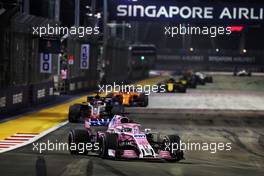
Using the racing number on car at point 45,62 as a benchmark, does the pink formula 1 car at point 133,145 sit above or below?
below

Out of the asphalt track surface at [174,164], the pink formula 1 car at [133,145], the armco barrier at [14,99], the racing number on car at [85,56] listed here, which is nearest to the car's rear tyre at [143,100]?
the armco barrier at [14,99]

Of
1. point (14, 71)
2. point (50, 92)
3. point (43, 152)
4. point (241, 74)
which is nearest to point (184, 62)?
point (241, 74)

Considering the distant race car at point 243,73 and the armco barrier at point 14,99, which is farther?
the distant race car at point 243,73

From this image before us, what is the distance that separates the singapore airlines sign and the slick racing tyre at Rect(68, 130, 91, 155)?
27283 mm

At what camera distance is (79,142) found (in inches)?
572

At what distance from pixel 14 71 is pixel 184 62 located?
71.6 metres

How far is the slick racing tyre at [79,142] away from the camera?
14492 millimetres

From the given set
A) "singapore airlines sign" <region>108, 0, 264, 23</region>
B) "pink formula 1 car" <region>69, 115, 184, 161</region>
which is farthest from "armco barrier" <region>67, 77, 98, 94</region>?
"pink formula 1 car" <region>69, 115, 184, 161</region>

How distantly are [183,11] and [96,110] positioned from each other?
2242 centimetres

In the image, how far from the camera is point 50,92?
35562 millimetres

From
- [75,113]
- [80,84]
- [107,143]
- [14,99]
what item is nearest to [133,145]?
[107,143]

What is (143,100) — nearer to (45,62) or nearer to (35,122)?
(45,62)

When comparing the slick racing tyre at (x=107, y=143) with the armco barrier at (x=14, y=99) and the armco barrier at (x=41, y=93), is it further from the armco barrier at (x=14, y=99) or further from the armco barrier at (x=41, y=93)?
the armco barrier at (x=41, y=93)

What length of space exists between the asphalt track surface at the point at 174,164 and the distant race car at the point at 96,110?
75 cm
